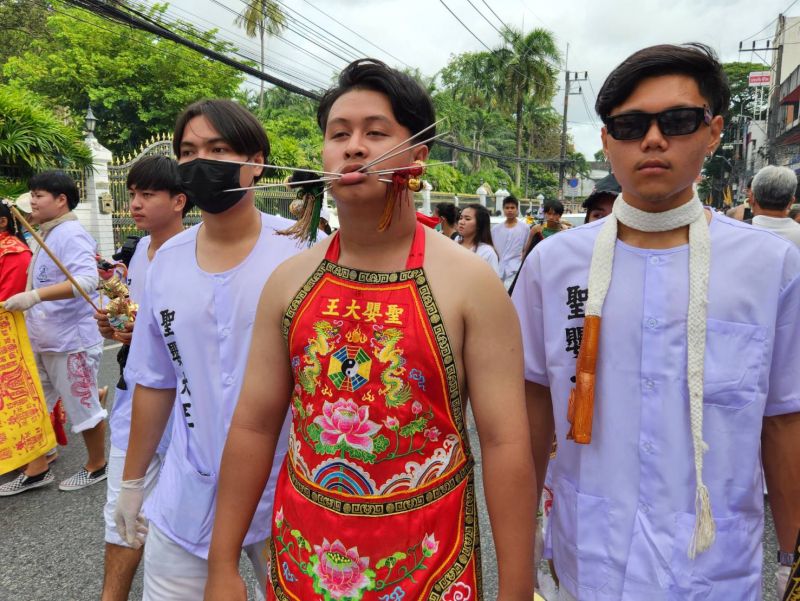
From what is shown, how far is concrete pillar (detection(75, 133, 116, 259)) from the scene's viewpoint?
11.7 meters

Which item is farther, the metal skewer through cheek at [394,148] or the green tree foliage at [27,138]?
the green tree foliage at [27,138]

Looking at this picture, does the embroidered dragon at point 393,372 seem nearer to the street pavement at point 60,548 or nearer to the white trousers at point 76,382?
the street pavement at point 60,548

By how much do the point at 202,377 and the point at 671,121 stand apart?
1489 millimetres

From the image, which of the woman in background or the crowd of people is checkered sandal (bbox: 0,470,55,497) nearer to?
the crowd of people

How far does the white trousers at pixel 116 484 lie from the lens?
244 cm

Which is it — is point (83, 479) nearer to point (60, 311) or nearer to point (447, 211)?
point (60, 311)

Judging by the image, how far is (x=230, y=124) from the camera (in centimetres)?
206

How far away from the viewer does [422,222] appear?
1.63 metres

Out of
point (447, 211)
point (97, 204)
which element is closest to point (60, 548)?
point (447, 211)

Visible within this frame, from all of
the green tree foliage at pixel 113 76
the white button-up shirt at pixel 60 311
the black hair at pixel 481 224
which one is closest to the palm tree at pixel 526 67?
the green tree foliage at pixel 113 76

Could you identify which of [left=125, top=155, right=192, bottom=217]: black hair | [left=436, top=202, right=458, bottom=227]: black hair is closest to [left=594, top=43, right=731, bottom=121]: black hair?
[left=125, top=155, right=192, bottom=217]: black hair

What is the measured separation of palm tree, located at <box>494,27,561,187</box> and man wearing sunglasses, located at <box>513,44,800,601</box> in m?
38.3

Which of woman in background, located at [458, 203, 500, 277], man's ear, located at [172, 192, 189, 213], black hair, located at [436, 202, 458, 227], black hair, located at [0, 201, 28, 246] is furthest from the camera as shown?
black hair, located at [436, 202, 458, 227]

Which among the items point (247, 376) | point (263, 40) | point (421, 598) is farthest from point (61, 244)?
point (263, 40)
